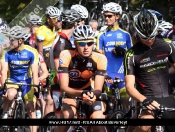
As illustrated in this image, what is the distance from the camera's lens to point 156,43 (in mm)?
6402

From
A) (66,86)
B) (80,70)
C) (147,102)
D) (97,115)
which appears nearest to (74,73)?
(80,70)

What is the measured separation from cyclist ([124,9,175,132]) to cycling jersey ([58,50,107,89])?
2.53ft

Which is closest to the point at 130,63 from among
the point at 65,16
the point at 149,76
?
the point at 149,76

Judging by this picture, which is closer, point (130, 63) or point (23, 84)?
point (130, 63)

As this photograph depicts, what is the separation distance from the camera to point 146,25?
6.32 m

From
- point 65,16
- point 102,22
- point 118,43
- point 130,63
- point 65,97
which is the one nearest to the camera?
point 130,63

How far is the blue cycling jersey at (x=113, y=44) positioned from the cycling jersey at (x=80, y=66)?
8.42 feet

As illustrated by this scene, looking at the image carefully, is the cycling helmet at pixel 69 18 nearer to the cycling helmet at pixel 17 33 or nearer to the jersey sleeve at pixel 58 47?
the jersey sleeve at pixel 58 47

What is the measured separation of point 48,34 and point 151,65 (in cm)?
571

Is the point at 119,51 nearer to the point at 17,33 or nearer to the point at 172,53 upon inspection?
the point at 17,33

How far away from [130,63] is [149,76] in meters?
0.27

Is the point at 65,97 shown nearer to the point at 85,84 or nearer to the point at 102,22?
the point at 85,84

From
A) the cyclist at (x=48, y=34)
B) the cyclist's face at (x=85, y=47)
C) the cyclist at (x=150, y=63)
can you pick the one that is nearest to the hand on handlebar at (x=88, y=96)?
the cyclist at (x=150, y=63)

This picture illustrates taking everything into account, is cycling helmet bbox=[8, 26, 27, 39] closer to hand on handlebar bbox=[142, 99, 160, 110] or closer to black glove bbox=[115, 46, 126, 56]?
black glove bbox=[115, 46, 126, 56]
